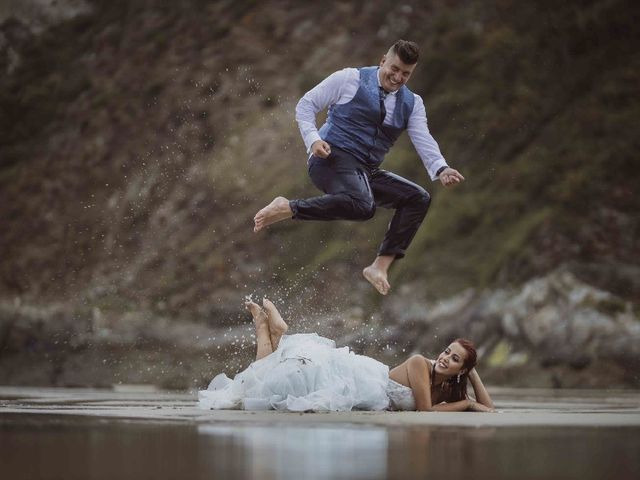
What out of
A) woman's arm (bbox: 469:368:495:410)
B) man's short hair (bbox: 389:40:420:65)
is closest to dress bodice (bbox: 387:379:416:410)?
woman's arm (bbox: 469:368:495:410)

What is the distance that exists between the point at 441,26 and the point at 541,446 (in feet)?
53.6

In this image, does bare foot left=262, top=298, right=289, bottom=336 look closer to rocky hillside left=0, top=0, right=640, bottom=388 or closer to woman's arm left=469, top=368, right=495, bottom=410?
woman's arm left=469, top=368, right=495, bottom=410

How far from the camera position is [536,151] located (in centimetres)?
1919

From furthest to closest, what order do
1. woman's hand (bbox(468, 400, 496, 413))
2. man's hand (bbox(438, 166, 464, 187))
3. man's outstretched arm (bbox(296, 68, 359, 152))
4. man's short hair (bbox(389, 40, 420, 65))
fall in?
1. man's outstretched arm (bbox(296, 68, 359, 152))
2. man's hand (bbox(438, 166, 464, 187))
3. woman's hand (bbox(468, 400, 496, 413))
4. man's short hair (bbox(389, 40, 420, 65))

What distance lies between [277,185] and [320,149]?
12221 mm

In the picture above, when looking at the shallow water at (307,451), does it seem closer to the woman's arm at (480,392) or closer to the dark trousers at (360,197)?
the woman's arm at (480,392)

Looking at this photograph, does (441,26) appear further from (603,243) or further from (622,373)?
(622,373)

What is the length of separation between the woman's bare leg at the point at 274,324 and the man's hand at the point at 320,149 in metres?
1.01

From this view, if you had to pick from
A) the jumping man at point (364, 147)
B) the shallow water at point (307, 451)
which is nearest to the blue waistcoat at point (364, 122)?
the jumping man at point (364, 147)

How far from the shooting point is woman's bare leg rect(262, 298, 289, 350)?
28.0ft

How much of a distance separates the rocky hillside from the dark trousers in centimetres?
725

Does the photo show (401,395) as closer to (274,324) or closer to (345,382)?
(345,382)

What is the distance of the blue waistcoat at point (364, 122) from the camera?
8.42 metres

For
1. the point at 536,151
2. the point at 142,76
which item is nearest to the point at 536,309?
the point at 536,151
